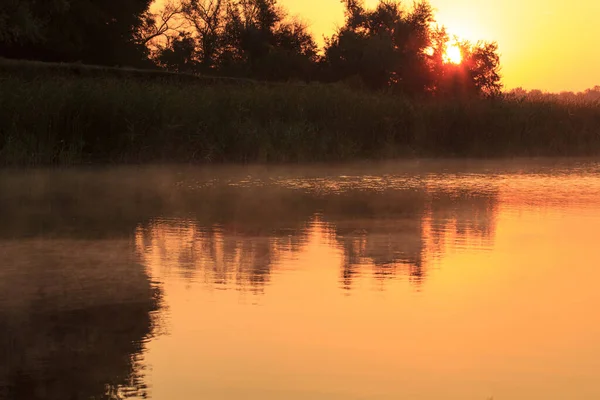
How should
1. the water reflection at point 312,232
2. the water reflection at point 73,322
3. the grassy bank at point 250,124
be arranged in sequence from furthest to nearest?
1. the grassy bank at point 250,124
2. the water reflection at point 312,232
3. the water reflection at point 73,322

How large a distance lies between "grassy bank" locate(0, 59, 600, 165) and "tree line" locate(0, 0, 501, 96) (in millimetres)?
9667

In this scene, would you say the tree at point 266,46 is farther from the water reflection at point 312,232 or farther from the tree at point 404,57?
the water reflection at point 312,232

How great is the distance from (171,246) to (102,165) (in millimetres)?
12711

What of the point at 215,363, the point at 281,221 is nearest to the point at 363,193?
the point at 281,221

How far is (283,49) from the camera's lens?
177ft

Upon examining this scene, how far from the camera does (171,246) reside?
9953 mm

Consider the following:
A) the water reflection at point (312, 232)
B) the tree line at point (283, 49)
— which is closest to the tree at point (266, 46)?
the tree line at point (283, 49)

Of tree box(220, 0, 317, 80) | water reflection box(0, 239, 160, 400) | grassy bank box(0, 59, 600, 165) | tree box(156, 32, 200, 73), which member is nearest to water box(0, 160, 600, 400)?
water reflection box(0, 239, 160, 400)

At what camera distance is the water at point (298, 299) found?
17.2 ft

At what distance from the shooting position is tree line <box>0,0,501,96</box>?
41.1 meters

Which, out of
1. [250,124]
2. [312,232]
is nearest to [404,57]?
[250,124]

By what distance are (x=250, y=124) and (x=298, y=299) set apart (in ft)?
57.2

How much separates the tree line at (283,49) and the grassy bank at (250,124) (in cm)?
967

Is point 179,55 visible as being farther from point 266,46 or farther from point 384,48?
point 384,48
